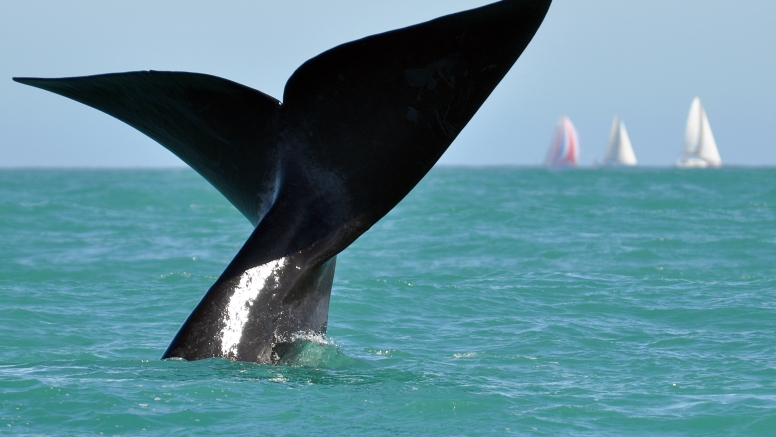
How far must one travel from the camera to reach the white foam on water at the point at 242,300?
5.07m

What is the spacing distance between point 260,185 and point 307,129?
49cm

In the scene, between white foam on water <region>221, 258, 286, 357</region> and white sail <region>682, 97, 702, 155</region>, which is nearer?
white foam on water <region>221, 258, 286, 357</region>

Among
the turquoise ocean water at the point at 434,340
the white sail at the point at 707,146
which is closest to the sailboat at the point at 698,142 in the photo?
the white sail at the point at 707,146

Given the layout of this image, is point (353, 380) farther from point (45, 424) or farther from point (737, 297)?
point (737, 297)

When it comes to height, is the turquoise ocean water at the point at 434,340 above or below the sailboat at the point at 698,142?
below

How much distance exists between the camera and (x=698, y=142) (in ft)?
359

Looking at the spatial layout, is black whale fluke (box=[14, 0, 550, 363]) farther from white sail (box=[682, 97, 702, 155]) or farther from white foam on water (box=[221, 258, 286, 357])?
white sail (box=[682, 97, 702, 155])

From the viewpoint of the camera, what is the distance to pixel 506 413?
5312 mm

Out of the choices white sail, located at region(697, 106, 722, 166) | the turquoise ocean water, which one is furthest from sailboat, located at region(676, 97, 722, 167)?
the turquoise ocean water

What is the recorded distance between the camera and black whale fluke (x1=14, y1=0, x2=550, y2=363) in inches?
182

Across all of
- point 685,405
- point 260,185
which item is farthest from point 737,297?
point 260,185

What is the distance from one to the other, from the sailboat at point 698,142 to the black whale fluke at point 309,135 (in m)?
109

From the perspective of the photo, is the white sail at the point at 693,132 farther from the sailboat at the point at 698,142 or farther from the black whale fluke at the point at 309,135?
the black whale fluke at the point at 309,135

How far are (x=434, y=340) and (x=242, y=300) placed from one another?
297 centimetres
